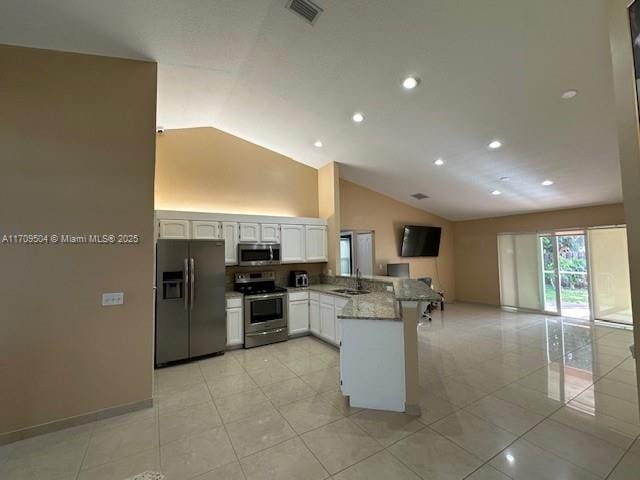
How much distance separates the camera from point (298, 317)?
4.64 meters

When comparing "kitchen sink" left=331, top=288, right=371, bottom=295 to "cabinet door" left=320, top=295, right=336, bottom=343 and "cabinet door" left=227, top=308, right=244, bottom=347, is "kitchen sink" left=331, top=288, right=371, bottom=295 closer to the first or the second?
"cabinet door" left=320, top=295, right=336, bottom=343

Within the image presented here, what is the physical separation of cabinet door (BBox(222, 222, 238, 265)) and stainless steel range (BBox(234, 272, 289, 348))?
1.33ft

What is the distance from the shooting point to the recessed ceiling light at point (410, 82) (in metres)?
2.82

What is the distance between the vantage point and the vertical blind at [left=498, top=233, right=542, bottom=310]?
6.47 metres

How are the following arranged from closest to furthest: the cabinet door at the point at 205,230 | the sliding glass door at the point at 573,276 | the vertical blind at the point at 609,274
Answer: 1. the cabinet door at the point at 205,230
2. the vertical blind at the point at 609,274
3. the sliding glass door at the point at 573,276

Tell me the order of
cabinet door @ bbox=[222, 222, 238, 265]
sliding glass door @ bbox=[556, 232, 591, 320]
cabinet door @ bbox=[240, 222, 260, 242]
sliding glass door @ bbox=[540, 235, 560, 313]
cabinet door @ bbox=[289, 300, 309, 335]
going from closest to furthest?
cabinet door @ bbox=[222, 222, 238, 265], cabinet door @ bbox=[240, 222, 260, 242], cabinet door @ bbox=[289, 300, 309, 335], sliding glass door @ bbox=[556, 232, 591, 320], sliding glass door @ bbox=[540, 235, 560, 313]

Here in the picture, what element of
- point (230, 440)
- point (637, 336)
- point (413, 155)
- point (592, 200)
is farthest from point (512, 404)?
point (592, 200)

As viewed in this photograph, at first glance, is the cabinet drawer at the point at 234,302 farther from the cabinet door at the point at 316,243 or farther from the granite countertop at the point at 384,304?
the granite countertop at the point at 384,304

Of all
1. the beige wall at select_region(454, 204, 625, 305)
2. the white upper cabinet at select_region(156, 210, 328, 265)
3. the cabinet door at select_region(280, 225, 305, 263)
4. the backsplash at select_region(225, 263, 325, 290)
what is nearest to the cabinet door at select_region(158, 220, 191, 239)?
the white upper cabinet at select_region(156, 210, 328, 265)

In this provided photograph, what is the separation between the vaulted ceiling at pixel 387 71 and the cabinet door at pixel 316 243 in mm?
1514

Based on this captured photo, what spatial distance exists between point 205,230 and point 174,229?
43 centimetres

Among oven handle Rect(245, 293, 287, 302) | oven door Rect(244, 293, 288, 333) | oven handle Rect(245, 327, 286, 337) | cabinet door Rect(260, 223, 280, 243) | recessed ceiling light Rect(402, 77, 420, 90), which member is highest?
recessed ceiling light Rect(402, 77, 420, 90)

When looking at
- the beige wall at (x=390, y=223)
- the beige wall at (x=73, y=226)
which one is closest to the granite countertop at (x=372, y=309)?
the beige wall at (x=73, y=226)

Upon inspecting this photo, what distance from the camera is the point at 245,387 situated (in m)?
2.98
